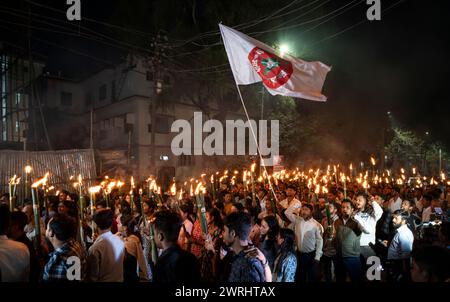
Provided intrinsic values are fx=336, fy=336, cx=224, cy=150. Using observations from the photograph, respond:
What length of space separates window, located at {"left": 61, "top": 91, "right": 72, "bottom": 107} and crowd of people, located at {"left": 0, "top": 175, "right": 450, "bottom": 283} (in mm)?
26861

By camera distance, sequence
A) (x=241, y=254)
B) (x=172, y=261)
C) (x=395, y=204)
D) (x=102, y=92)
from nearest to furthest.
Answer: (x=172, y=261), (x=241, y=254), (x=395, y=204), (x=102, y=92)

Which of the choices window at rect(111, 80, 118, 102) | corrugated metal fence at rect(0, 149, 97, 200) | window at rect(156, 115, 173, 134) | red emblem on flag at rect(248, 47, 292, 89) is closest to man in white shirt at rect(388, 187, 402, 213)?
red emblem on flag at rect(248, 47, 292, 89)

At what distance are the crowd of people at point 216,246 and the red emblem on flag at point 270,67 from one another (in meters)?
2.91

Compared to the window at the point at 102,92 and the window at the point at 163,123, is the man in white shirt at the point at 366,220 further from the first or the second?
the window at the point at 102,92

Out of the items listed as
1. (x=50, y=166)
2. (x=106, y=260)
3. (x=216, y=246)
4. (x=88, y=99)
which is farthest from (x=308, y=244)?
(x=88, y=99)

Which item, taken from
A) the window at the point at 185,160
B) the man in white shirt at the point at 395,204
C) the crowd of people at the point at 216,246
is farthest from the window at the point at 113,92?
the man in white shirt at the point at 395,204

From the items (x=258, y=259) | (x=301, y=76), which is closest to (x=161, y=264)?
(x=258, y=259)

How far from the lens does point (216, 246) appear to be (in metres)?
5.20

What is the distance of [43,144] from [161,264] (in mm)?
24622

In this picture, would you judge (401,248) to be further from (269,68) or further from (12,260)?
(12,260)

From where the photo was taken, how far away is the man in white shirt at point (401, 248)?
6375 mm

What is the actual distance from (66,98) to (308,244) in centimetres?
3239

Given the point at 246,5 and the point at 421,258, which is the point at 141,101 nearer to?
the point at 246,5

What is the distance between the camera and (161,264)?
321cm
